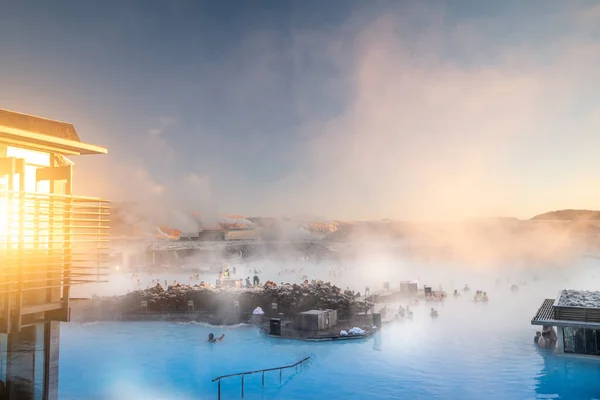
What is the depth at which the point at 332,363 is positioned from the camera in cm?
2767

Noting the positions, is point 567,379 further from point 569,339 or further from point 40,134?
point 40,134

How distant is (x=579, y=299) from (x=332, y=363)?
17845 millimetres

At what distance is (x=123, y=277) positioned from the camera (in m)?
94.5

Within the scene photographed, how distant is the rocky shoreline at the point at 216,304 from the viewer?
39.6 m

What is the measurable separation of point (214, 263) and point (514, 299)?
271 ft

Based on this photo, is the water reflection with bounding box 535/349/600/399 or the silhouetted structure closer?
the silhouetted structure

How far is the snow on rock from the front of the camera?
27.2 m

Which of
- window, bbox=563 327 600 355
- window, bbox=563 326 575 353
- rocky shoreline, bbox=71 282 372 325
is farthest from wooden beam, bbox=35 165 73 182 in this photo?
rocky shoreline, bbox=71 282 372 325

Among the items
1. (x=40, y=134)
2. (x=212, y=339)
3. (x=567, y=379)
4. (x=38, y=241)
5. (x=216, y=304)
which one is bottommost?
(x=567, y=379)

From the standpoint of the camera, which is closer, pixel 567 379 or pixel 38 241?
pixel 38 241

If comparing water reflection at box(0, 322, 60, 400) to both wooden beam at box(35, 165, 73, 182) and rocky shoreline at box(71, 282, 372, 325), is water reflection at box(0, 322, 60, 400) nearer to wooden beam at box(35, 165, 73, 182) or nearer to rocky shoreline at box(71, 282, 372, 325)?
wooden beam at box(35, 165, 73, 182)

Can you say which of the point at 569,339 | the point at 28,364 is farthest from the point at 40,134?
the point at 569,339

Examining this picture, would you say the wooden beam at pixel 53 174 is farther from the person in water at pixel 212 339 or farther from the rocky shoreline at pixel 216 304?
the rocky shoreline at pixel 216 304

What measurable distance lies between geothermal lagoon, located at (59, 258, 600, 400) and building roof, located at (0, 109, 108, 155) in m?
15.9
